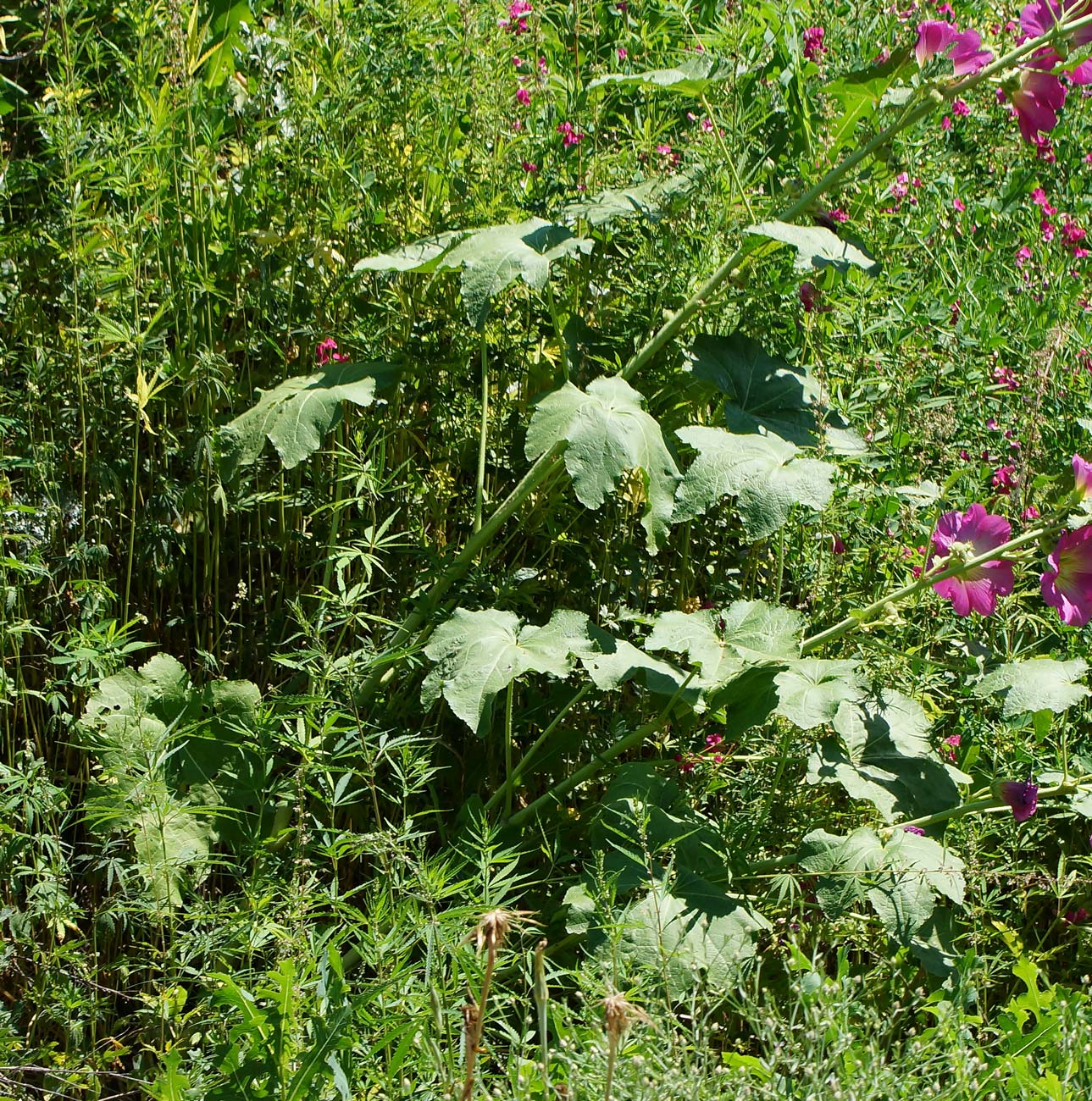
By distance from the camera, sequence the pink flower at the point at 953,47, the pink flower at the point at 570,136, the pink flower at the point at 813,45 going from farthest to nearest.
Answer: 1. the pink flower at the point at 813,45
2. the pink flower at the point at 570,136
3. the pink flower at the point at 953,47

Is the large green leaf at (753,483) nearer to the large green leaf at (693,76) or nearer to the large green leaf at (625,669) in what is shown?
the large green leaf at (625,669)

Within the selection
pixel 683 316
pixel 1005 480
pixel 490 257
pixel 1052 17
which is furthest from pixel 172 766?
pixel 1052 17

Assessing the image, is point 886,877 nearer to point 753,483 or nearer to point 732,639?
point 732,639

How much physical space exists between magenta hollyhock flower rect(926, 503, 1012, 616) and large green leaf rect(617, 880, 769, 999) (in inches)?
25.7

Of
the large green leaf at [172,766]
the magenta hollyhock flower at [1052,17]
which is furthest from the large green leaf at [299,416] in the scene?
the magenta hollyhock flower at [1052,17]

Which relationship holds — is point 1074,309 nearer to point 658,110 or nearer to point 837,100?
point 837,100

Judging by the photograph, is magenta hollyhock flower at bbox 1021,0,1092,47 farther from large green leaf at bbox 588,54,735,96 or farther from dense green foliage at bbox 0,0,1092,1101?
large green leaf at bbox 588,54,735,96

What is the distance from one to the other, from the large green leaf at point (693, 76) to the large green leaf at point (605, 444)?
2.06 ft

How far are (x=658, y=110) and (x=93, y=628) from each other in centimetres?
181

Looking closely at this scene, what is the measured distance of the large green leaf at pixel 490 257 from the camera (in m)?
2.25

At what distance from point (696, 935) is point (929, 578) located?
2.40ft

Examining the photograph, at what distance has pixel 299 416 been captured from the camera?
236cm

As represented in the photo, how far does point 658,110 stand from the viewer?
302cm

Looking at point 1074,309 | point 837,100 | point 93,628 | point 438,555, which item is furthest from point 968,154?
point 93,628
